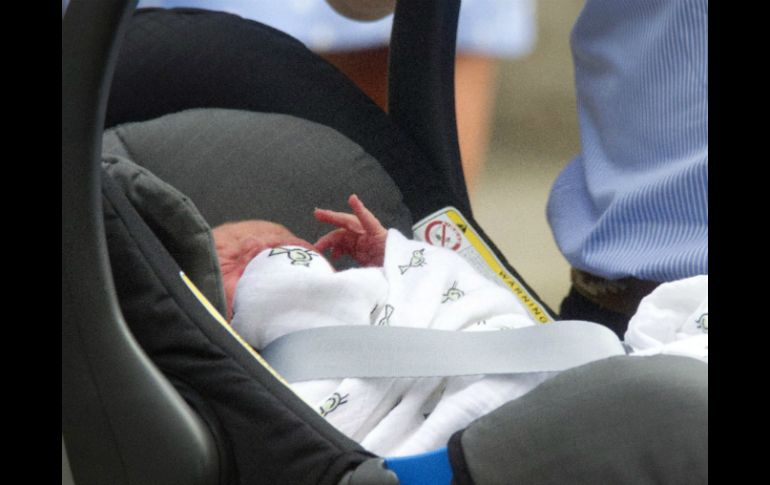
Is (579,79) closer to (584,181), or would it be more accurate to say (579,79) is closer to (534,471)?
(584,181)

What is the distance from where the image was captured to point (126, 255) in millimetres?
652

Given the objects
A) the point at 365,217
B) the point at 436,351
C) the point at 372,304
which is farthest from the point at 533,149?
the point at 436,351

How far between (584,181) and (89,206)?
0.60 metres

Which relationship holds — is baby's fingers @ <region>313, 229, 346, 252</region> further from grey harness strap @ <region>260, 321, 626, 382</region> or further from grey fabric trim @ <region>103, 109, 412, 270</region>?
grey harness strap @ <region>260, 321, 626, 382</region>

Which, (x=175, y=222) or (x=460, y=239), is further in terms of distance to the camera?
(x=460, y=239)

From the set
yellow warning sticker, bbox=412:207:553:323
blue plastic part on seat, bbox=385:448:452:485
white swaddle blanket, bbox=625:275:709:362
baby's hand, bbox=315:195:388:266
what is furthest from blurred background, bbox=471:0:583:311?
blue plastic part on seat, bbox=385:448:452:485

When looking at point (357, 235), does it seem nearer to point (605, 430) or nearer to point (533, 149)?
point (605, 430)

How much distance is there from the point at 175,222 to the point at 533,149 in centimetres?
133

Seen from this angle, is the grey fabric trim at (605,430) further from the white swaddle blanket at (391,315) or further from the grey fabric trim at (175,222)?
the grey fabric trim at (175,222)

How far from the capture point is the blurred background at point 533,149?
5.55 ft

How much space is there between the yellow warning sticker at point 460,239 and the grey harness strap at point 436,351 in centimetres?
28

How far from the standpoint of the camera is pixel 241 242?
0.91 m
